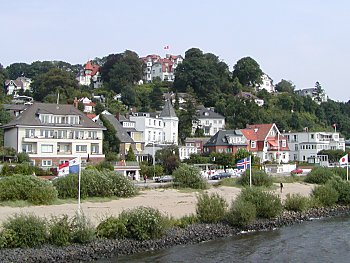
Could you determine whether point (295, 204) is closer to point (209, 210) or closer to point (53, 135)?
point (209, 210)

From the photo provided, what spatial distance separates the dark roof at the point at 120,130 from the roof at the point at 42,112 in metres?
7.47

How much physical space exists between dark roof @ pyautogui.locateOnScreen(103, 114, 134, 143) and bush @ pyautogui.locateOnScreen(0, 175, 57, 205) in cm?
3522

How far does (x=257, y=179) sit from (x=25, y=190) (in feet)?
90.7

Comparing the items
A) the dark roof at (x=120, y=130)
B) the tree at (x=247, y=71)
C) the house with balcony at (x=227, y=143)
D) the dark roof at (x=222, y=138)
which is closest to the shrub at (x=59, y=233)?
the dark roof at (x=120, y=130)

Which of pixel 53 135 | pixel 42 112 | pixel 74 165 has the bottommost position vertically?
pixel 74 165

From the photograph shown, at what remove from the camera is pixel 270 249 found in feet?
97.7

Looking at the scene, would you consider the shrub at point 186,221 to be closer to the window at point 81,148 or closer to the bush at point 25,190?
the bush at point 25,190

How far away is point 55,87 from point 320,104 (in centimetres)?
7582

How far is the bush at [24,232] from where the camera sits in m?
24.7

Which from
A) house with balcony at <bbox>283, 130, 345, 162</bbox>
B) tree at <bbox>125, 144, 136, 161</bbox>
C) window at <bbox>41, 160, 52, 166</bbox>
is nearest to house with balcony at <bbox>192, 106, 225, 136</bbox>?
house with balcony at <bbox>283, 130, 345, 162</bbox>

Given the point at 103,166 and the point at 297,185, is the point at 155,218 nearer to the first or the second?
the point at 103,166

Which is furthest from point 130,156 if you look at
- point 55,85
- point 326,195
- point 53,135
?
point 55,85

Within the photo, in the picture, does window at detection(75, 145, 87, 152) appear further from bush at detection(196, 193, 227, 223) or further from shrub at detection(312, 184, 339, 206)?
bush at detection(196, 193, 227, 223)

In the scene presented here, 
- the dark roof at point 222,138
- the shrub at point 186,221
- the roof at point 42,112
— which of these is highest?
the roof at point 42,112
